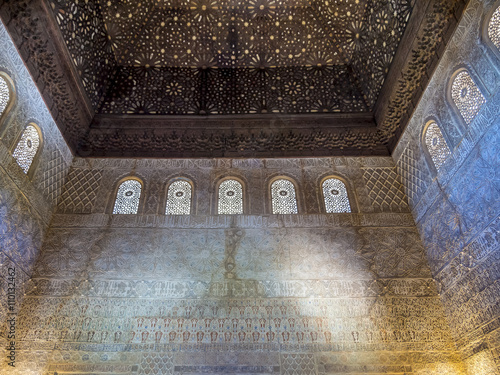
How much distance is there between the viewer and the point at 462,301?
14.2 feet

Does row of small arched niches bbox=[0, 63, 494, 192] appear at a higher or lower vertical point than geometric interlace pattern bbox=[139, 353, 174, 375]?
higher

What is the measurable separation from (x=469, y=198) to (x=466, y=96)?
51.1 inches

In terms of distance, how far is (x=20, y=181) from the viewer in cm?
470

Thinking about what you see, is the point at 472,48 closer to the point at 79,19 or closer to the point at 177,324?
the point at 177,324

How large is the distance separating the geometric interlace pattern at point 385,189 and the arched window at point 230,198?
217 cm

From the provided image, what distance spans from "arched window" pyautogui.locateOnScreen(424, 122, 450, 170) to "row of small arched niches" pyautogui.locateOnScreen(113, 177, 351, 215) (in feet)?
4.73

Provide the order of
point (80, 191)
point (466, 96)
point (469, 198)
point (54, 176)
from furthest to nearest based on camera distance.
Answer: point (80, 191) < point (54, 176) < point (466, 96) < point (469, 198)

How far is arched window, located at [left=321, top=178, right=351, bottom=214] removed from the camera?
5.78 metres

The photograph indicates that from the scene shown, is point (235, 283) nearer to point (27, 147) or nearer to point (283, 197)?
point (283, 197)

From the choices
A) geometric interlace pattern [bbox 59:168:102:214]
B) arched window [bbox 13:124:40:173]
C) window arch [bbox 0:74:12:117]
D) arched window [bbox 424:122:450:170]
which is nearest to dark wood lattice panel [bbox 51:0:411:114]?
geometric interlace pattern [bbox 59:168:102:214]

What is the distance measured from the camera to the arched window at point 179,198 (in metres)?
5.74

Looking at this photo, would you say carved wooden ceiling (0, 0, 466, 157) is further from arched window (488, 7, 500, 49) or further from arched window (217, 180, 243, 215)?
arched window (488, 7, 500, 49)

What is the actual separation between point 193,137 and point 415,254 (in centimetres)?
419

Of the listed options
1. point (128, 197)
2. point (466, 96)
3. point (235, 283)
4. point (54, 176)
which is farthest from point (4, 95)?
point (466, 96)
